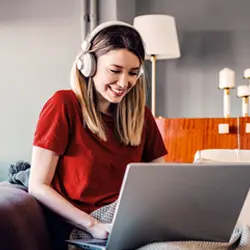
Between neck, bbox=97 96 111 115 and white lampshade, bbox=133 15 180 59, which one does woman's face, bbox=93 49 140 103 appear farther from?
white lampshade, bbox=133 15 180 59

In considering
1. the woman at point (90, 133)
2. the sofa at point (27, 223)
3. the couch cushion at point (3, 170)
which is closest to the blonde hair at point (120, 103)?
the woman at point (90, 133)

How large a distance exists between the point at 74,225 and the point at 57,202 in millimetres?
70

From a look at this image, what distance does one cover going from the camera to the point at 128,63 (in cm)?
126

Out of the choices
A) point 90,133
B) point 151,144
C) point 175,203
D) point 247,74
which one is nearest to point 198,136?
point 247,74

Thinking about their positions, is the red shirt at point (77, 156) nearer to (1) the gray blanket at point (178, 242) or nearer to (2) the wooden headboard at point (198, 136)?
(1) the gray blanket at point (178, 242)

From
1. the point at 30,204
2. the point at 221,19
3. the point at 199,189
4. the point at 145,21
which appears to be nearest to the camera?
the point at 199,189

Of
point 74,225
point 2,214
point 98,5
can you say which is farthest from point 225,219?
point 98,5

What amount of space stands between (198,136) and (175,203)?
4.36 feet

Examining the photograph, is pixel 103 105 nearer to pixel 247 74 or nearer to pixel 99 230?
pixel 99 230

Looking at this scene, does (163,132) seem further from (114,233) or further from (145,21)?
(114,233)

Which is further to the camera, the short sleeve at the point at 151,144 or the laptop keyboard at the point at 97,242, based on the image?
the short sleeve at the point at 151,144

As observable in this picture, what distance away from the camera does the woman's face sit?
125 centimetres

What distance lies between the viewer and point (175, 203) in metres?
0.97

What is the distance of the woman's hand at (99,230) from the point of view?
1.10 metres
